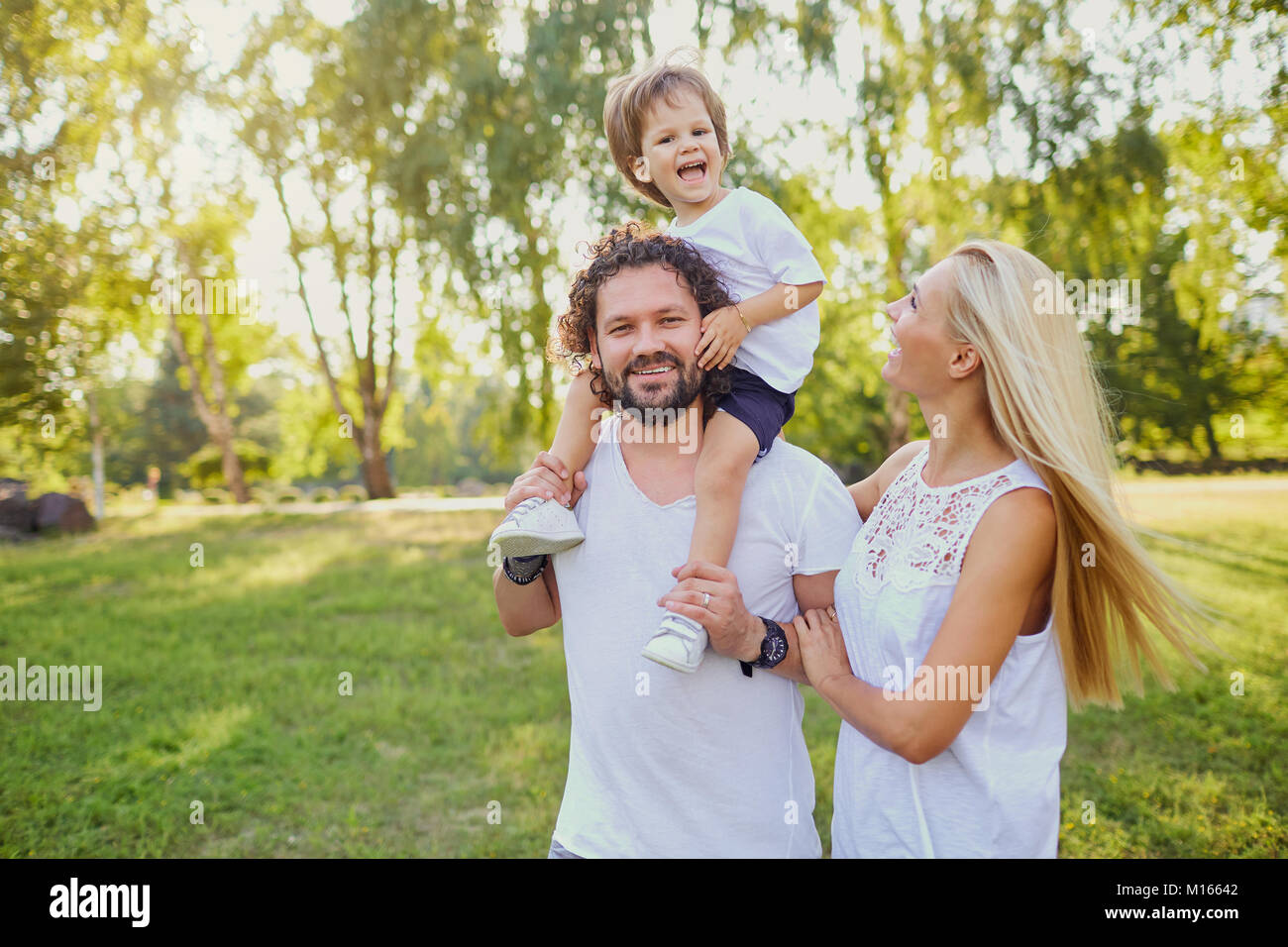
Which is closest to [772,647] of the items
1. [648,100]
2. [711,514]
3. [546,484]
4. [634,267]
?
[711,514]

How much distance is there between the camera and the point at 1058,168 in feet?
36.5

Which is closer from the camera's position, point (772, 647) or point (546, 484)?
point (772, 647)

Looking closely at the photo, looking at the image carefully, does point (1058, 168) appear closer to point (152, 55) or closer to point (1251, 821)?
point (1251, 821)

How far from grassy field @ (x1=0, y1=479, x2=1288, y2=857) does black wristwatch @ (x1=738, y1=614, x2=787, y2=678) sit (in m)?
1.28

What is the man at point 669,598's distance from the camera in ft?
6.42

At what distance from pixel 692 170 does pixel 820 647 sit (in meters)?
1.71

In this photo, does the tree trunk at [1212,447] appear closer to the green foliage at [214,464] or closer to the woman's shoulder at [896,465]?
the woman's shoulder at [896,465]

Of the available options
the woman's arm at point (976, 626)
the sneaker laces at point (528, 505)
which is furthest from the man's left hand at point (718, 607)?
the sneaker laces at point (528, 505)

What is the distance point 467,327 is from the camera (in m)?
14.7

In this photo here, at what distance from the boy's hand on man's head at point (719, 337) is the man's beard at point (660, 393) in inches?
2.0

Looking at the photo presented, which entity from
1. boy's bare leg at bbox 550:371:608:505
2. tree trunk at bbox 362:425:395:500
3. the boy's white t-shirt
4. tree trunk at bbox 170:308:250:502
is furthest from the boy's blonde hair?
tree trunk at bbox 362:425:395:500

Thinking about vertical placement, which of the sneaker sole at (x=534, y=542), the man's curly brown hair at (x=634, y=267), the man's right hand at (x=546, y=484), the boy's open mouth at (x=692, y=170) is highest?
the boy's open mouth at (x=692, y=170)

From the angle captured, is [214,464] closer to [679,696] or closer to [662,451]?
[662,451]

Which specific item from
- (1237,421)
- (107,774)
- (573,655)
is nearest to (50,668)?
(107,774)
